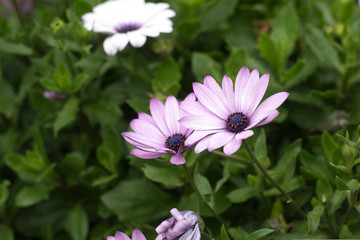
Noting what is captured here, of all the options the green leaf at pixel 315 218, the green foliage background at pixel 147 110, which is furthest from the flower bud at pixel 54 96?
the green leaf at pixel 315 218

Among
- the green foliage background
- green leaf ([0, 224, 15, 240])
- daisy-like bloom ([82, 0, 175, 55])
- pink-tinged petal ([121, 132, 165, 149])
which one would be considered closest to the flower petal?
daisy-like bloom ([82, 0, 175, 55])

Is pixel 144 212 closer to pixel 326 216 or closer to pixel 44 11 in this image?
pixel 326 216

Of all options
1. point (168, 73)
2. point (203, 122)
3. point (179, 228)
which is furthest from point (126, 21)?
A: point (179, 228)

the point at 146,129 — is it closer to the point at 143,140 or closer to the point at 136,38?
the point at 143,140

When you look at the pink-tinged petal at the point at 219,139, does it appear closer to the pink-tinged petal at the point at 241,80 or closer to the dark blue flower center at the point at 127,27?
the pink-tinged petal at the point at 241,80

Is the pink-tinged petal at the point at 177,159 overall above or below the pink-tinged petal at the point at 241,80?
below

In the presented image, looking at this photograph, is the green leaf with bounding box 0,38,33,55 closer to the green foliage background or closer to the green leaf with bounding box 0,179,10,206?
the green foliage background

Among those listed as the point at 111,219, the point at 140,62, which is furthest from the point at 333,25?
the point at 111,219
